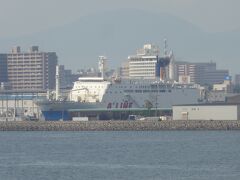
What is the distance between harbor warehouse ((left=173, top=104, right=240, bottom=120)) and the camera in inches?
3487

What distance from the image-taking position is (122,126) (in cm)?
8694

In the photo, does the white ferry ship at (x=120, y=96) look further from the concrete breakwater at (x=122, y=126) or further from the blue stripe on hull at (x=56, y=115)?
the concrete breakwater at (x=122, y=126)

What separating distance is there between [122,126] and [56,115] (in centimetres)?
2114

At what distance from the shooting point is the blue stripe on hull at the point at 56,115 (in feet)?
347

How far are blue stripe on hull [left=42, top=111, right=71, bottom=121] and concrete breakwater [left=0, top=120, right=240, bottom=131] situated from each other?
11.9 meters
